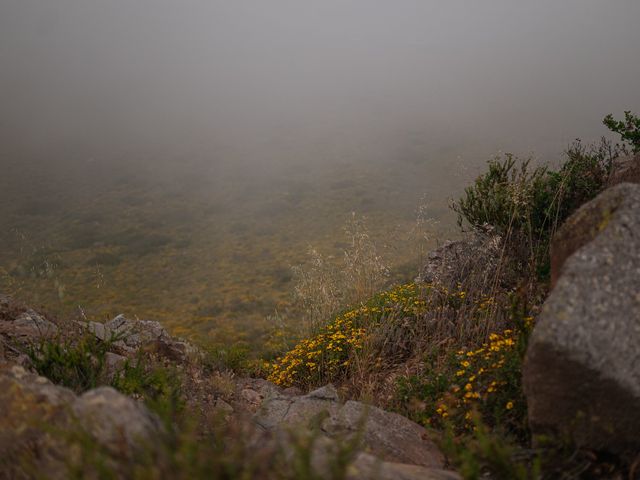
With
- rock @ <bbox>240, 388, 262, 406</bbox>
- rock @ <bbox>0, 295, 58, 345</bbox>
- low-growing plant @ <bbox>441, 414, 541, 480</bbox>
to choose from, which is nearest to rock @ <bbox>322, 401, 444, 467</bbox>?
low-growing plant @ <bbox>441, 414, 541, 480</bbox>

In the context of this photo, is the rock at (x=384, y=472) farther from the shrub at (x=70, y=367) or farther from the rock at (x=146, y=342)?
the rock at (x=146, y=342)

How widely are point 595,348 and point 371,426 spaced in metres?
1.83

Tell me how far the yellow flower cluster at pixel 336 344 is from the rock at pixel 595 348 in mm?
3201

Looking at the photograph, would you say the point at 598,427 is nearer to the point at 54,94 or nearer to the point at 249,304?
the point at 249,304

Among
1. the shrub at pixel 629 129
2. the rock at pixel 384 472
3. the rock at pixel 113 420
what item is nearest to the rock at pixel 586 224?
the rock at pixel 384 472

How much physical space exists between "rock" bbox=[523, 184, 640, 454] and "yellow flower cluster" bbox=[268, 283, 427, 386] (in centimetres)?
320

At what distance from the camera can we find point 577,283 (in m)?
2.52

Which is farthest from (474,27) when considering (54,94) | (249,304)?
(249,304)

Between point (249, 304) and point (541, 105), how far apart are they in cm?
5331

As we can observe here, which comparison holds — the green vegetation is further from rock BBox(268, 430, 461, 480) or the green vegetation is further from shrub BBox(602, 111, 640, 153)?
shrub BBox(602, 111, 640, 153)

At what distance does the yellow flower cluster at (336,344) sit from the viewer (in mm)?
6275

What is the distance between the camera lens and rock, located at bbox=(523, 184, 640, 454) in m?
2.37

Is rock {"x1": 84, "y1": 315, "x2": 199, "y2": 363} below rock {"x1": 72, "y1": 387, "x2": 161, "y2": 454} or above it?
below

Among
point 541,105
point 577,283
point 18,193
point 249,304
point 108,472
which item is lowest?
point 249,304
